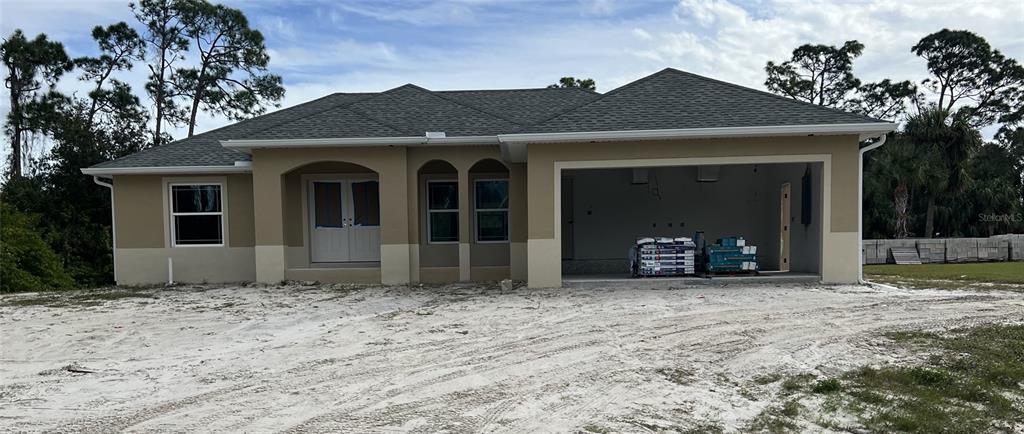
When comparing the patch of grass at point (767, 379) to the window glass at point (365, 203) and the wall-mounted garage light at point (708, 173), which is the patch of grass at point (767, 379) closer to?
the wall-mounted garage light at point (708, 173)

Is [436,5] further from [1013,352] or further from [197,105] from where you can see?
[197,105]

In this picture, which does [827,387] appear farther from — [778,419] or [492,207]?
[492,207]

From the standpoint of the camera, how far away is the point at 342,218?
13.8 meters

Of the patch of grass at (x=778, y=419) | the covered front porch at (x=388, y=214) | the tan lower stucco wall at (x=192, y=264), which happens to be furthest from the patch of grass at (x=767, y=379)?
the tan lower stucco wall at (x=192, y=264)

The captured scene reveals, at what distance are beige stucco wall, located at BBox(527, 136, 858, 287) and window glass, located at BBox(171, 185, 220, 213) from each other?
7133 millimetres

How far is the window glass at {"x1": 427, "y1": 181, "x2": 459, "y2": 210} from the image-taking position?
13.7 m

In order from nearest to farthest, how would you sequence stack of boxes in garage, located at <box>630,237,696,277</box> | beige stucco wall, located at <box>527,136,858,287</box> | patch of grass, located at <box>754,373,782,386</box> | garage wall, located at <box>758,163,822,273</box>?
patch of grass, located at <box>754,373,782,386</box>
beige stucco wall, located at <box>527,136,858,287</box>
garage wall, located at <box>758,163,822,273</box>
stack of boxes in garage, located at <box>630,237,696,277</box>

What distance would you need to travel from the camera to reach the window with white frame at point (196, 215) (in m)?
13.3

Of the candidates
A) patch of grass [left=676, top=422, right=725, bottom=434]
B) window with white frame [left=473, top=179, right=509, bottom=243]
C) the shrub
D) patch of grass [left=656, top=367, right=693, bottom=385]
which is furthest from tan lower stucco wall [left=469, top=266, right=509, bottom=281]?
the shrub

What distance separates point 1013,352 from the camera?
5773 millimetres

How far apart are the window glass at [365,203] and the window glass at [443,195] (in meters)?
1.19

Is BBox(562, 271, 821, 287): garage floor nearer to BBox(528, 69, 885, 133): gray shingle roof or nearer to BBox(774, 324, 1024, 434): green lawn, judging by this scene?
BBox(528, 69, 885, 133): gray shingle roof

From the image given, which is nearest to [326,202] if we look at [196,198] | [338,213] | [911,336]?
[338,213]

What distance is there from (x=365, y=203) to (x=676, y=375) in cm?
980
